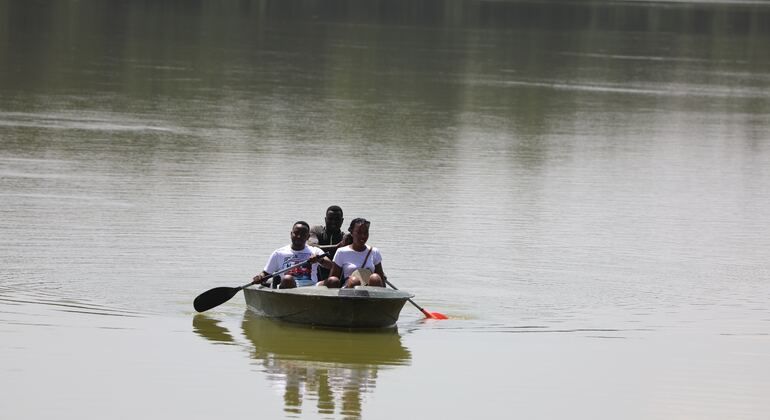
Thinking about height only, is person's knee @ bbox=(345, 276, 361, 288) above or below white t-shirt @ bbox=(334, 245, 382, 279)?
below

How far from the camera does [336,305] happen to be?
18.8 meters

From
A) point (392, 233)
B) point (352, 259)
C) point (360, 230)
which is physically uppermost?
point (360, 230)

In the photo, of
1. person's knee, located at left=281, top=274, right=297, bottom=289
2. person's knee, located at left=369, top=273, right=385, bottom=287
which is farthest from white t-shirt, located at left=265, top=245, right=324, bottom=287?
person's knee, located at left=369, top=273, right=385, bottom=287

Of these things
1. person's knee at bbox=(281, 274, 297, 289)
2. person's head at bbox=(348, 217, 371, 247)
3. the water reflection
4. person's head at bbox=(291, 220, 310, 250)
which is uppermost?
person's head at bbox=(348, 217, 371, 247)

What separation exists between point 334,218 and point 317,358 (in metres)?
2.74

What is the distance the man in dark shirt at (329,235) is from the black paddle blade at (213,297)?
3.66 ft

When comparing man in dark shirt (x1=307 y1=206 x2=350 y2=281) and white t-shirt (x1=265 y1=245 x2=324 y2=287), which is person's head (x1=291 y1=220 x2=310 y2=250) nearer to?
white t-shirt (x1=265 y1=245 x2=324 y2=287)

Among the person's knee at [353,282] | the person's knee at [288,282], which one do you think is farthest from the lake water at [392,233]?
the person's knee at [353,282]

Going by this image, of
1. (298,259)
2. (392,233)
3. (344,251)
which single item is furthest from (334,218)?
(392,233)

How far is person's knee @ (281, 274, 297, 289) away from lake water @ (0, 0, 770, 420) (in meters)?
0.51

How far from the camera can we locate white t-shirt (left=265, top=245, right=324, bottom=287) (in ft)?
65.6

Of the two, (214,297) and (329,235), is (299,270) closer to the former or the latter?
(329,235)

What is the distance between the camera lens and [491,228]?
2708 centimetres

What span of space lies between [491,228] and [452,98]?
78.1ft
